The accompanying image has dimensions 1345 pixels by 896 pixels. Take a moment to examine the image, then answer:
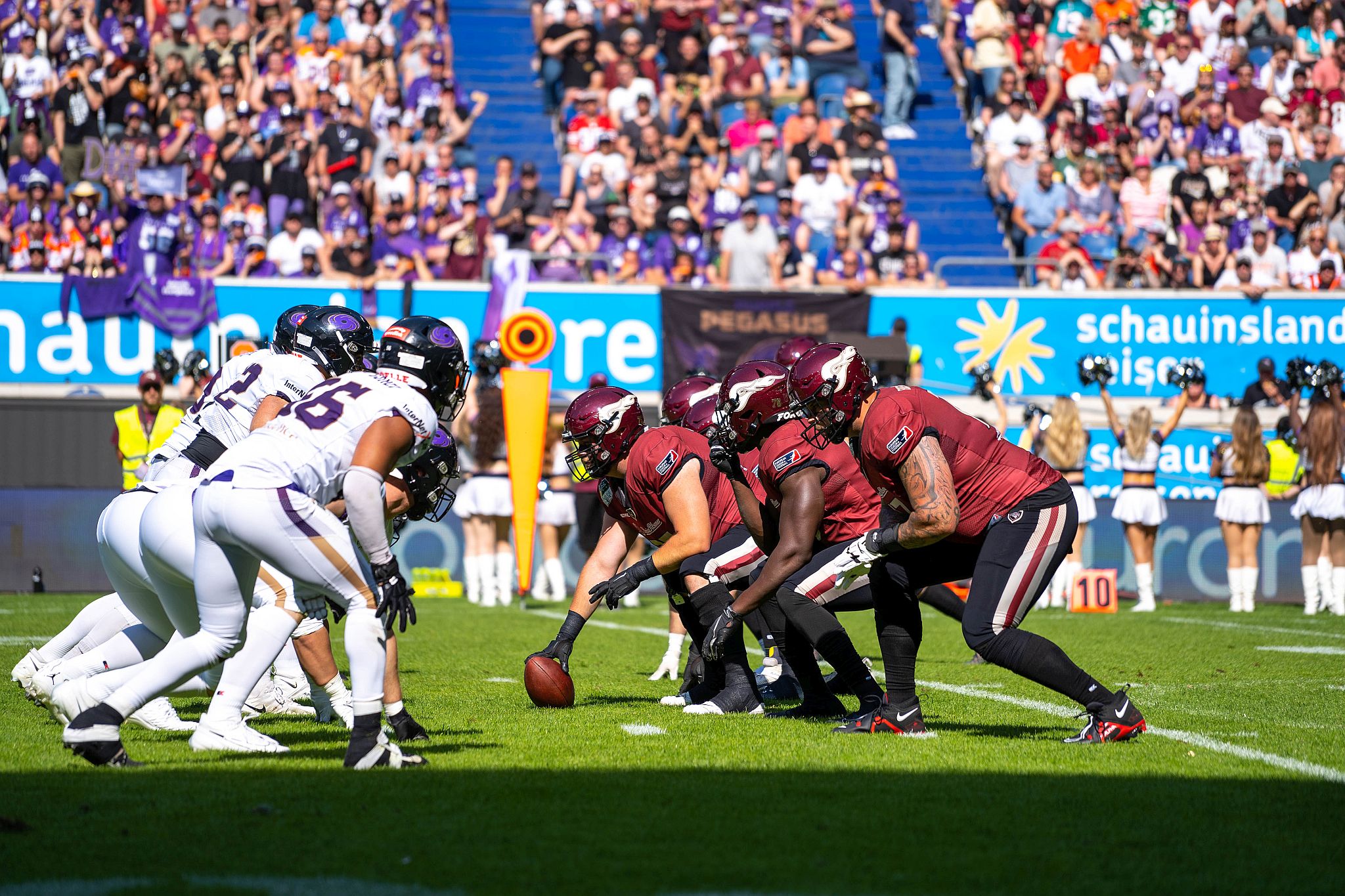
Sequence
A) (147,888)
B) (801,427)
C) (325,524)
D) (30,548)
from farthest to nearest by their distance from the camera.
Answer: (30,548)
(801,427)
(325,524)
(147,888)

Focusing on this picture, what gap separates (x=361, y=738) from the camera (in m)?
5.92

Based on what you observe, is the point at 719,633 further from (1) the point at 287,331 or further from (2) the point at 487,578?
(2) the point at 487,578

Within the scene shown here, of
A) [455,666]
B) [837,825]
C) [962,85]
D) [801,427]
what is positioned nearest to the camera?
[837,825]

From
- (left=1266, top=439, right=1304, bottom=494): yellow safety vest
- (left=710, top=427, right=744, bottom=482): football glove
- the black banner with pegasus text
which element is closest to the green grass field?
(left=710, top=427, right=744, bottom=482): football glove

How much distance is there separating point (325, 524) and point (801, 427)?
8.54 ft

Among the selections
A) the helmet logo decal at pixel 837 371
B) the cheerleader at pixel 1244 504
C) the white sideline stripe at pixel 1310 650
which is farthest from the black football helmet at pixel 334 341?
the cheerleader at pixel 1244 504

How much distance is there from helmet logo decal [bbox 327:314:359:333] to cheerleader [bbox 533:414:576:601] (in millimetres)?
8865

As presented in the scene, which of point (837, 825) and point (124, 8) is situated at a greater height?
point (124, 8)

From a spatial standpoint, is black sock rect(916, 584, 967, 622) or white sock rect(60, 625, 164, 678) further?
black sock rect(916, 584, 967, 622)

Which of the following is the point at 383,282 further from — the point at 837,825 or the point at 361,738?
the point at 837,825

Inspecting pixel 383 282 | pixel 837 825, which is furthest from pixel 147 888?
pixel 383 282

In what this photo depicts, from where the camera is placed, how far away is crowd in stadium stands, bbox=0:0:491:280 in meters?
18.7

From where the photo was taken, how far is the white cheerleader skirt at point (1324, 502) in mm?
15758

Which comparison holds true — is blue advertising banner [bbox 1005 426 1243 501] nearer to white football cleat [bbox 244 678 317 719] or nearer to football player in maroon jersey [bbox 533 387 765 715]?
football player in maroon jersey [bbox 533 387 765 715]
